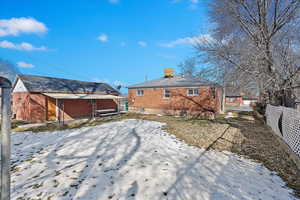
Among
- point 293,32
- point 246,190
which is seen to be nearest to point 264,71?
point 293,32

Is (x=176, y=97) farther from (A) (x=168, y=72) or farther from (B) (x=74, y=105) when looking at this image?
(B) (x=74, y=105)

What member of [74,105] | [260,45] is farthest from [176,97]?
[74,105]

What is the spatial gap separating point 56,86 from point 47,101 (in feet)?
6.72

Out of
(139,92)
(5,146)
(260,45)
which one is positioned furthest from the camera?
(139,92)

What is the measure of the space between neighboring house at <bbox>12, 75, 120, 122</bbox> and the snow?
825 centimetres

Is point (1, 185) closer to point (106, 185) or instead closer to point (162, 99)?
point (106, 185)

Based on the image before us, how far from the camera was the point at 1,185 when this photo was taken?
1686 mm

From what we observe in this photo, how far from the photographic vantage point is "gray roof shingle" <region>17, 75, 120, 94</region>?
14164mm

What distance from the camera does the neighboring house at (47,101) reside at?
551 inches

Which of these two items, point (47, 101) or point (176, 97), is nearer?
point (47, 101)

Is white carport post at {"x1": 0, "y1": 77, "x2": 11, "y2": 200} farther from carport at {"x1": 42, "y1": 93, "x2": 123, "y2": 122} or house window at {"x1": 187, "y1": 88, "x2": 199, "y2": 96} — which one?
house window at {"x1": 187, "y1": 88, "x2": 199, "y2": 96}

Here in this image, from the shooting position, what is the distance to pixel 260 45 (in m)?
9.45

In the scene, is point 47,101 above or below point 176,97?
below

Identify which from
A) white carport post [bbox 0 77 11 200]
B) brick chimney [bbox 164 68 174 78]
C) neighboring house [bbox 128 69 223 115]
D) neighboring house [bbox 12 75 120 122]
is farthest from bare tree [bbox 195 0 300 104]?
neighboring house [bbox 12 75 120 122]
